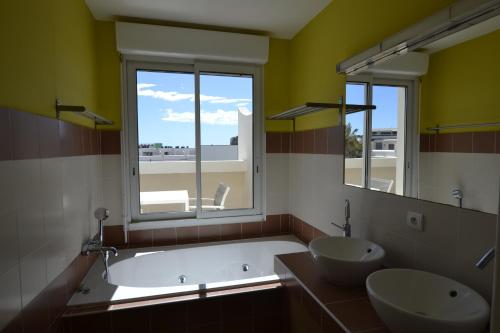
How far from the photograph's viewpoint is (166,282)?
2.69 metres

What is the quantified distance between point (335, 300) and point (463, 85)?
1.11 meters

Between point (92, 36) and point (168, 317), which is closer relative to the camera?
point (168, 317)

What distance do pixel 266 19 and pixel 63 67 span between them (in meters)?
1.60

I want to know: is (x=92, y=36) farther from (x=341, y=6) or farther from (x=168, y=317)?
(x=168, y=317)

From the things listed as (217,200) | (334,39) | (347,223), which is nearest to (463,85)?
(347,223)

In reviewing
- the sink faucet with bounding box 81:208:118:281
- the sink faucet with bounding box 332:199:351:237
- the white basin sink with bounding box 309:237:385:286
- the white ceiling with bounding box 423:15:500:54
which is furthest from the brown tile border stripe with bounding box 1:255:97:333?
the white ceiling with bounding box 423:15:500:54

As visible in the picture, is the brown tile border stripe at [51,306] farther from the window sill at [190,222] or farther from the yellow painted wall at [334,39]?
the yellow painted wall at [334,39]

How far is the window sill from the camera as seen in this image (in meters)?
2.82

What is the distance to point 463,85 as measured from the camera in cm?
133

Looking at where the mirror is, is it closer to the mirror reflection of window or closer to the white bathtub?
the mirror reflection of window

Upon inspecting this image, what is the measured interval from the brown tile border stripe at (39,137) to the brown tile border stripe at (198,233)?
2.70 feet

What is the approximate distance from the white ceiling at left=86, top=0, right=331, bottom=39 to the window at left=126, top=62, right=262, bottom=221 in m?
0.41

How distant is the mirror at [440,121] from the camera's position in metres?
1.22

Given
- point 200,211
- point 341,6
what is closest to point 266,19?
point 341,6
